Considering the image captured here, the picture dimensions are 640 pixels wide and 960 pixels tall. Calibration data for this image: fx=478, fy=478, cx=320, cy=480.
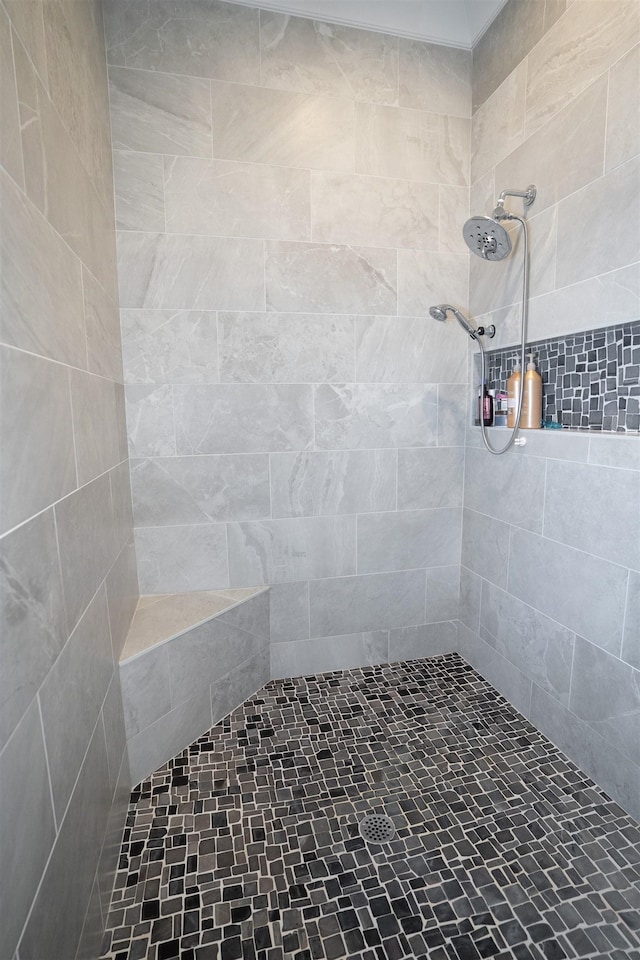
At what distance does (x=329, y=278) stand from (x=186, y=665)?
1.60 m

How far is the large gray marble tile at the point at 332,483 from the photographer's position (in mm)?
2049

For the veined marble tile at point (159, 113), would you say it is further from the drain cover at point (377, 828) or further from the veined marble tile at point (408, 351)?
the drain cover at point (377, 828)

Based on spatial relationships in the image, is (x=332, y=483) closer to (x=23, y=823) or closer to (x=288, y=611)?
(x=288, y=611)

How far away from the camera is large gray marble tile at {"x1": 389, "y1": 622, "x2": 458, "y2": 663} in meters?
2.28

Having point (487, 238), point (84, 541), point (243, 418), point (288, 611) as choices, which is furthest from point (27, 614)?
point (487, 238)

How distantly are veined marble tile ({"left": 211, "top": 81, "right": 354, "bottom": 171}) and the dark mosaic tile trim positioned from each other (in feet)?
3.74

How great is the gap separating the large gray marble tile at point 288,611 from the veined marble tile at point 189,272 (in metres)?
1.20

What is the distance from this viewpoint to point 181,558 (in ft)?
6.54

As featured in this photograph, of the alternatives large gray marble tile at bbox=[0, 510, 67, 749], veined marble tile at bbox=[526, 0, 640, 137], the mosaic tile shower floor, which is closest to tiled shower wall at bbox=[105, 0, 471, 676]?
veined marble tile at bbox=[526, 0, 640, 137]

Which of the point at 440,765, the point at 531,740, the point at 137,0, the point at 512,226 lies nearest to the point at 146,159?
the point at 137,0


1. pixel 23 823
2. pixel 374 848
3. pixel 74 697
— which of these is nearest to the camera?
pixel 23 823

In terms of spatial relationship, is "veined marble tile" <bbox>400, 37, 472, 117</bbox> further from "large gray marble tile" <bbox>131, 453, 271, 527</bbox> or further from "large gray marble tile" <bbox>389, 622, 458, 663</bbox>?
"large gray marble tile" <bbox>389, 622, 458, 663</bbox>

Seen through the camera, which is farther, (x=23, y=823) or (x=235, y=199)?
(x=235, y=199)

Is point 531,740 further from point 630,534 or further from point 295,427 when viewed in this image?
point 295,427
